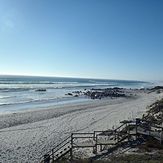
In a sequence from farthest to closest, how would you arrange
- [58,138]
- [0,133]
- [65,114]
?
[65,114], [0,133], [58,138]

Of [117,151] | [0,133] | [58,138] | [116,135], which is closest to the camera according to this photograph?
[117,151]

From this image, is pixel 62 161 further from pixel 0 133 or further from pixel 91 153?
pixel 0 133

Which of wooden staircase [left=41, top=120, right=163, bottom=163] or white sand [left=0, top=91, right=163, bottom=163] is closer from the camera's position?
wooden staircase [left=41, top=120, right=163, bottom=163]

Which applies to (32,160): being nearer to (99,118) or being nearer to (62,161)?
(62,161)

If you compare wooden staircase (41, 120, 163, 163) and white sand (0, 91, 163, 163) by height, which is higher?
wooden staircase (41, 120, 163, 163)

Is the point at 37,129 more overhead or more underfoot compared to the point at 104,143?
more underfoot

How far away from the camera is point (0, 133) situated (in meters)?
26.5

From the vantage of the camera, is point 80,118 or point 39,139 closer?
point 39,139

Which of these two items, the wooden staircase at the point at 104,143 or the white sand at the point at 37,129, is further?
the white sand at the point at 37,129

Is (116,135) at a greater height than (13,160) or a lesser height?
greater

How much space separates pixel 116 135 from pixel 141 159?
516 centimetres

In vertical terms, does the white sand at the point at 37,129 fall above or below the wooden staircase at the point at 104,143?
below

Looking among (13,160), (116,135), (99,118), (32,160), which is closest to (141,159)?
(116,135)

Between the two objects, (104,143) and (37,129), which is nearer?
(104,143)
